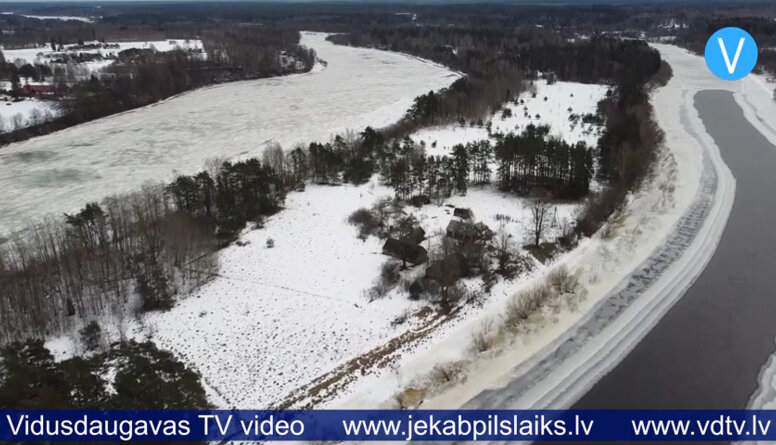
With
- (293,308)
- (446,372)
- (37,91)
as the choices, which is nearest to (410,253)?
(293,308)

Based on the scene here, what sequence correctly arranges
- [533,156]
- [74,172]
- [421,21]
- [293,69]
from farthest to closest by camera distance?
1. [421,21]
2. [293,69]
3. [74,172]
4. [533,156]

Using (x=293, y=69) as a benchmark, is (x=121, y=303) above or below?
below

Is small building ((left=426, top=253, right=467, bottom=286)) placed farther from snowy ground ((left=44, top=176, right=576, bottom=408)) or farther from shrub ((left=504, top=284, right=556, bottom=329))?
shrub ((left=504, top=284, right=556, bottom=329))

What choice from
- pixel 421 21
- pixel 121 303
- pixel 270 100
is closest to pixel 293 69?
pixel 270 100

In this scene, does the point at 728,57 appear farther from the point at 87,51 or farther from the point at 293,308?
the point at 87,51

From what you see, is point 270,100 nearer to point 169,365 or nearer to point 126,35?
point 169,365

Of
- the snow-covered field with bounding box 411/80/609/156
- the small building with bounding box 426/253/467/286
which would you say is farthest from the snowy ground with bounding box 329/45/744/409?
the snow-covered field with bounding box 411/80/609/156
